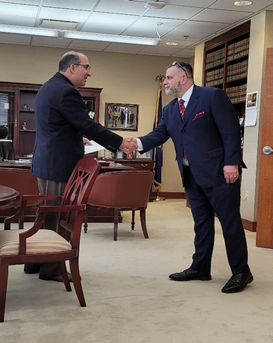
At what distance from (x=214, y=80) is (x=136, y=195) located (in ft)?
10.8

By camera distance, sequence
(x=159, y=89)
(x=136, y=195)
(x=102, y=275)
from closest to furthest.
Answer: (x=102, y=275) → (x=136, y=195) → (x=159, y=89)

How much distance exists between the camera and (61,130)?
342 centimetres

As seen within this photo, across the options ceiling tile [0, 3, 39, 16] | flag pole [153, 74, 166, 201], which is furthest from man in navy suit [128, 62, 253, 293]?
flag pole [153, 74, 166, 201]

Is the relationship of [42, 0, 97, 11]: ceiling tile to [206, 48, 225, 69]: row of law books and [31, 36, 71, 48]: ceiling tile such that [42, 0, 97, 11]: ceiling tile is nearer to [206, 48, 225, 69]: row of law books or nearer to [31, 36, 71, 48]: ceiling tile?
[31, 36, 71, 48]: ceiling tile

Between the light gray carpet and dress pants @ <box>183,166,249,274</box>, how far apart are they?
207 millimetres

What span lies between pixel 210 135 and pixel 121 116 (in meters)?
6.32

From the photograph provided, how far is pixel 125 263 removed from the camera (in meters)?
4.30

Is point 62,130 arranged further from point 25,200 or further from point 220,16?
point 220,16

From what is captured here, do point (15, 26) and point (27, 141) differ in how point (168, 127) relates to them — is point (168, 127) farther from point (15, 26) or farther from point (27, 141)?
point (27, 141)

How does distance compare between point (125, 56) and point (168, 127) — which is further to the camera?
point (125, 56)

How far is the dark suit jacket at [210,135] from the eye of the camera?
3.39 meters

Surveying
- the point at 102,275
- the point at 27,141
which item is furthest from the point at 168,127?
the point at 27,141

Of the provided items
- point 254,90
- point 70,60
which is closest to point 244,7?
point 254,90

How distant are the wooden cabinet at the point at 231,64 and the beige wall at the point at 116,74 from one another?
1896mm
